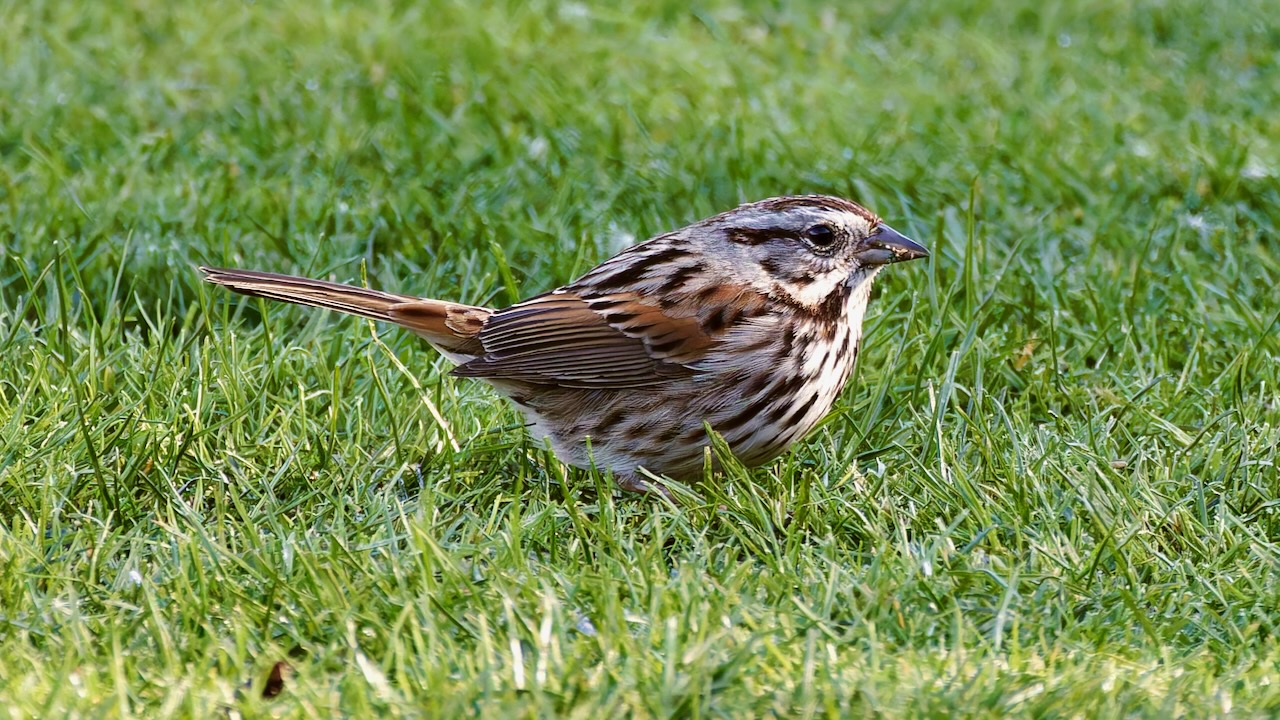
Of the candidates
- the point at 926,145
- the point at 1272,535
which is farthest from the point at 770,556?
the point at 926,145

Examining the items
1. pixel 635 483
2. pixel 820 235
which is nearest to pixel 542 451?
pixel 635 483

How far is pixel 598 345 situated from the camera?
4949mm

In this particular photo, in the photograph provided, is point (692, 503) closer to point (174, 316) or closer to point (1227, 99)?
point (174, 316)

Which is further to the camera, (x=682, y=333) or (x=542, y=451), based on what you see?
(x=542, y=451)

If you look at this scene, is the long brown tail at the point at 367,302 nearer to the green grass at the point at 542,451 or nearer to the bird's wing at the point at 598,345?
the bird's wing at the point at 598,345

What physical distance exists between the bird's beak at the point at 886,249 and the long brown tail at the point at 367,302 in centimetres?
119

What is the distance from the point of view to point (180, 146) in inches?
279

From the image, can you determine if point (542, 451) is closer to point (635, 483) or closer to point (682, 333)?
point (635, 483)

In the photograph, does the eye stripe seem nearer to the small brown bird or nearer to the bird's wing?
the small brown bird

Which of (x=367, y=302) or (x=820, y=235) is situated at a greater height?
(x=820, y=235)

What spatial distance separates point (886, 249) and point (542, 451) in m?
1.21

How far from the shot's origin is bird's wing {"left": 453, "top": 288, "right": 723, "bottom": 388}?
4844mm

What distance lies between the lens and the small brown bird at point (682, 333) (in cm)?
478

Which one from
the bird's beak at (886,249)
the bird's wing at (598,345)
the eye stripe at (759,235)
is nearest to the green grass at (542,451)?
the bird's wing at (598,345)
